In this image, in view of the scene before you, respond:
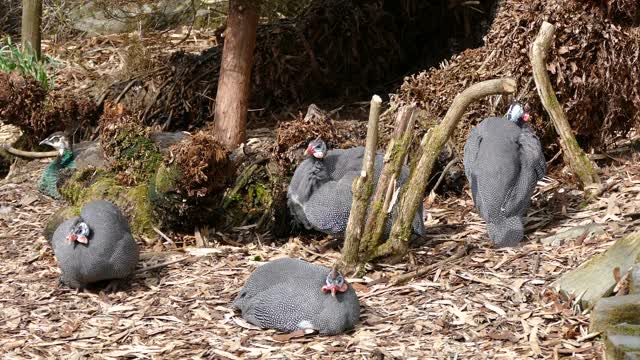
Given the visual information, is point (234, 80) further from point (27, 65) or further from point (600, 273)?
point (600, 273)

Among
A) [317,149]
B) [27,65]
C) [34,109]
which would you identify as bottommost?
[317,149]

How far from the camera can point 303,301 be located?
443 centimetres

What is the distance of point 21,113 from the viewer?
24.2 ft

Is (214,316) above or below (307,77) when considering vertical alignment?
below

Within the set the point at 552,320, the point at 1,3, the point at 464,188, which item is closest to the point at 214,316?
the point at 552,320

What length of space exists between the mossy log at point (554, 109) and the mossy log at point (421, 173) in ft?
2.50

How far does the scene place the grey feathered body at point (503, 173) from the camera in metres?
5.14

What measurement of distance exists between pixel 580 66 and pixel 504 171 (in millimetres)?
1206

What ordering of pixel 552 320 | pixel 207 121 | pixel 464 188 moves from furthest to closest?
pixel 207 121, pixel 464 188, pixel 552 320

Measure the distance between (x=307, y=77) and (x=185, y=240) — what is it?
301 cm

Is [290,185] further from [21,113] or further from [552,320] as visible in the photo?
[21,113]

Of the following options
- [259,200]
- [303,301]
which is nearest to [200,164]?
[259,200]

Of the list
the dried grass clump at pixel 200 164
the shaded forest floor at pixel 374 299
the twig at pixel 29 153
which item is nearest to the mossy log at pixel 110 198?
the shaded forest floor at pixel 374 299

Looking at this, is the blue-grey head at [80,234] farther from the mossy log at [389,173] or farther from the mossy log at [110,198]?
the mossy log at [389,173]
